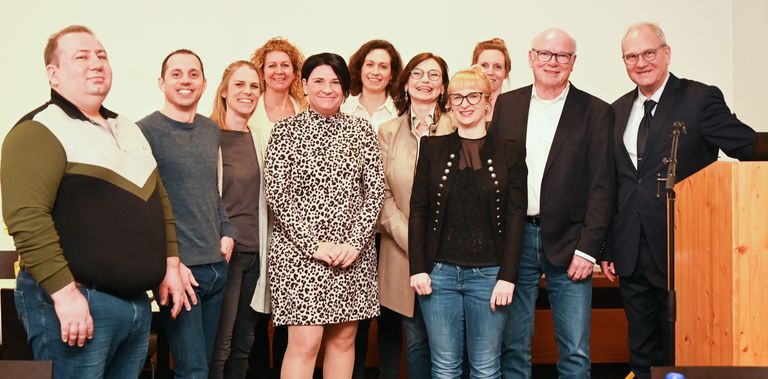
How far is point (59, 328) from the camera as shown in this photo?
2418mm

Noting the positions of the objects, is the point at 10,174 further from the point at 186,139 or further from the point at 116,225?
the point at 186,139

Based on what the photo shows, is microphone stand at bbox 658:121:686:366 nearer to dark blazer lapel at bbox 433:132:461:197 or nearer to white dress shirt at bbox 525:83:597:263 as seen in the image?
white dress shirt at bbox 525:83:597:263

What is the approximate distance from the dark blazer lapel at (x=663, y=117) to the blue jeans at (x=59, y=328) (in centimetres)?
205

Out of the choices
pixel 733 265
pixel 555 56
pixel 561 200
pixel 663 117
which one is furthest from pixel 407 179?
pixel 733 265

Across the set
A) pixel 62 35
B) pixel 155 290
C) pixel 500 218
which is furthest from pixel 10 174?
pixel 500 218

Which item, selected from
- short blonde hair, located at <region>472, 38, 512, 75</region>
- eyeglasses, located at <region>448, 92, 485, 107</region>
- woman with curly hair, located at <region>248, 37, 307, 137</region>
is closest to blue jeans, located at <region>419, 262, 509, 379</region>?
eyeglasses, located at <region>448, 92, 485, 107</region>

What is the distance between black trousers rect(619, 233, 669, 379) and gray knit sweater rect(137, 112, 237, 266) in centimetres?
167

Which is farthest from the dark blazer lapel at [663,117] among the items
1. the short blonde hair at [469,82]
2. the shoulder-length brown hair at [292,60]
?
the shoulder-length brown hair at [292,60]

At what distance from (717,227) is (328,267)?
1.46 meters

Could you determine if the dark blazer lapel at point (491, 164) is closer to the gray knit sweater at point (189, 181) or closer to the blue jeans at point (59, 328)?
the gray knit sweater at point (189, 181)

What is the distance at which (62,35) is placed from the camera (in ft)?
8.41

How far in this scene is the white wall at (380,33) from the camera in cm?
540

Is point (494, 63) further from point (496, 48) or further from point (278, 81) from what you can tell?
point (278, 81)

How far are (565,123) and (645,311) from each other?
0.83 m
